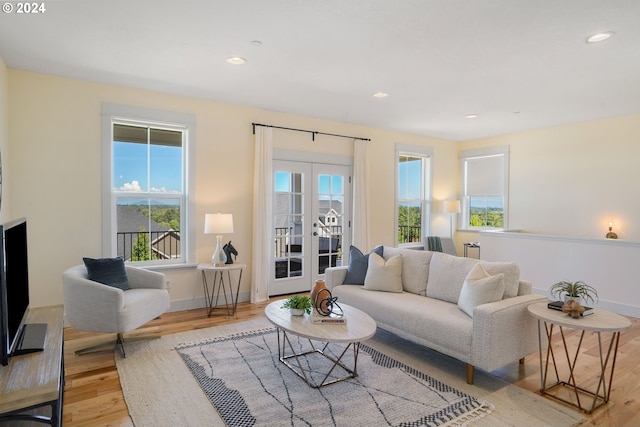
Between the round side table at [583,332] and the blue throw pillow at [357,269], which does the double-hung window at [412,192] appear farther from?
the round side table at [583,332]

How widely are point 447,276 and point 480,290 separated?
0.57m

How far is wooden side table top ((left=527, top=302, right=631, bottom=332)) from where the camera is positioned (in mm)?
2243

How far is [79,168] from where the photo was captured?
3.92m

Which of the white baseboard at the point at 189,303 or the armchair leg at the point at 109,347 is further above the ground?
the white baseboard at the point at 189,303

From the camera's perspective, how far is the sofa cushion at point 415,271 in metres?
3.69

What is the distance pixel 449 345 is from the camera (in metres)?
2.77

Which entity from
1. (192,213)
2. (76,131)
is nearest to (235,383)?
(192,213)

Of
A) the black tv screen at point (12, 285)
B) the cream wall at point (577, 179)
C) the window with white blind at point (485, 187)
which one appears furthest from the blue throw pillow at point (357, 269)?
the window with white blind at point (485, 187)

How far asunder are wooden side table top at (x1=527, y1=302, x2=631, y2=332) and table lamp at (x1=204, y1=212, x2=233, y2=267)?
3.23 m

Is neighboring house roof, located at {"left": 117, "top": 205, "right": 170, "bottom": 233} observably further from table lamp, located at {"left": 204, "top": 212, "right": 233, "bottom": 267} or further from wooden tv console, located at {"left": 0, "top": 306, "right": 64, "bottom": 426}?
wooden tv console, located at {"left": 0, "top": 306, "right": 64, "bottom": 426}

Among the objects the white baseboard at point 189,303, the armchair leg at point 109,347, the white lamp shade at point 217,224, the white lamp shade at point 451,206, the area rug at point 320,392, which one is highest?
the white lamp shade at point 451,206

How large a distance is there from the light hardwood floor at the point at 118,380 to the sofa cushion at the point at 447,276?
28.9 inches

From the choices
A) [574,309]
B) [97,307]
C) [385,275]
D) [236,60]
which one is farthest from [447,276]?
[97,307]

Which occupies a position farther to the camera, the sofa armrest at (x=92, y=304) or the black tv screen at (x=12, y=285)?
the sofa armrest at (x=92, y=304)
